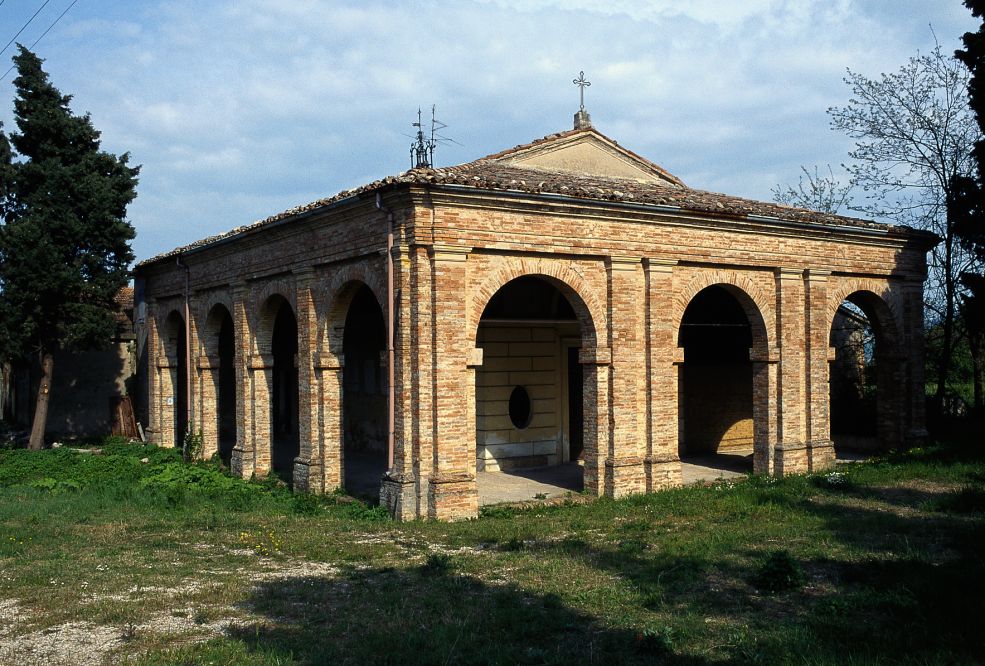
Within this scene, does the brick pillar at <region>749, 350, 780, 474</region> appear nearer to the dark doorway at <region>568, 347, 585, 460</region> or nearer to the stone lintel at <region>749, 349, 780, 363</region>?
the stone lintel at <region>749, 349, 780, 363</region>

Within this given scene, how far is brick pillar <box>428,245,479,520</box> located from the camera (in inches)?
464

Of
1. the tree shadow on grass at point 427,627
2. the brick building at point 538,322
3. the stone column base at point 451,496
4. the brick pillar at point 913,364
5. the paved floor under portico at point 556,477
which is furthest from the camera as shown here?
the brick pillar at point 913,364

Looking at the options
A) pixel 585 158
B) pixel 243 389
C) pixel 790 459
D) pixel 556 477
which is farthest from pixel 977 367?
pixel 243 389

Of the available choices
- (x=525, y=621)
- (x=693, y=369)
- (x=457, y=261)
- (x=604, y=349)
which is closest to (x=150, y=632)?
(x=525, y=621)

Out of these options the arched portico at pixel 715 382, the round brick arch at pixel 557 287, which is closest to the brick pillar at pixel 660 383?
the round brick arch at pixel 557 287

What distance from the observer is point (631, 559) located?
30.6ft

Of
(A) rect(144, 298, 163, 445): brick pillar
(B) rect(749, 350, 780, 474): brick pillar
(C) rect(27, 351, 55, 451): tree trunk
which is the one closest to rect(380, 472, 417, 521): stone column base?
(B) rect(749, 350, 780, 474): brick pillar

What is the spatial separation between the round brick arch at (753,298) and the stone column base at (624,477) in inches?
102

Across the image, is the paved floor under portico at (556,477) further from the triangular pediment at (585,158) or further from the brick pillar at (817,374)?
the triangular pediment at (585,158)

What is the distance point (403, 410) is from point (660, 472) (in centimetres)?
450

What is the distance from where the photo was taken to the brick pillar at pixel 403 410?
1181 cm

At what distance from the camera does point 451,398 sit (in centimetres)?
1191

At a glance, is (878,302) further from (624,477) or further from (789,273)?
(624,477)

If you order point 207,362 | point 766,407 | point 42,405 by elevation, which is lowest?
point 42,405
